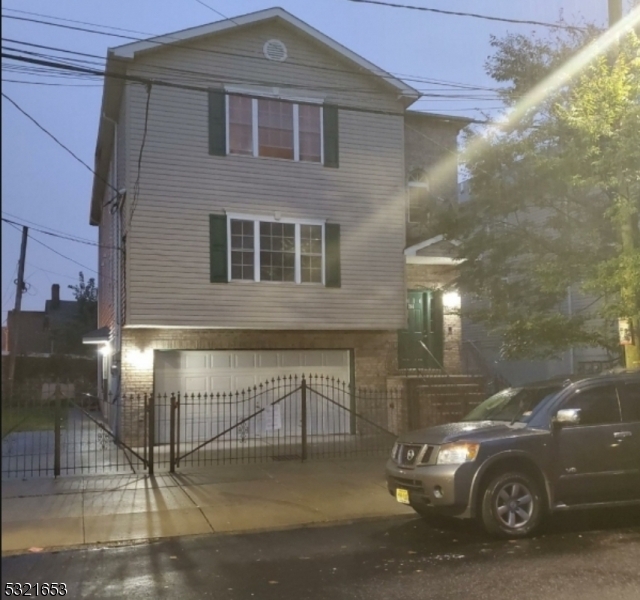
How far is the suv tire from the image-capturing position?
26.1ft

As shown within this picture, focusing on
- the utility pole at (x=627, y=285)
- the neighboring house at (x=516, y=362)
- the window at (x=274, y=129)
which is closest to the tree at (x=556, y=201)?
the utility pole at (x=627, y=285)

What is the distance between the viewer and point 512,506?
806 centimetres

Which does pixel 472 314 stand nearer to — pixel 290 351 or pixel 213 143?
pixel 290 351

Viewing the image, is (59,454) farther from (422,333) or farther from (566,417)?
(422,333)

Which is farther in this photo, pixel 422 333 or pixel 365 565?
pixel 422 333

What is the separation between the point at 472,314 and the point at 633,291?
309 centimetres

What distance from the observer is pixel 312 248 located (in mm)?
17109

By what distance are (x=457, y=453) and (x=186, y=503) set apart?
4.03m

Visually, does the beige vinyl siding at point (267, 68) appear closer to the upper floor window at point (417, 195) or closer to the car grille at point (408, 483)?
the upper floor window at point (417, 195)

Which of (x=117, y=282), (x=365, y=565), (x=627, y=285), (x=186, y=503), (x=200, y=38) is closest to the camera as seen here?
(x=365, y=565)

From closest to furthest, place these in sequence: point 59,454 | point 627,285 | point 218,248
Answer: point 627,285 → point 59,454 → point 218,248

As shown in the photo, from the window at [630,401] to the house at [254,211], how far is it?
7.65 meters

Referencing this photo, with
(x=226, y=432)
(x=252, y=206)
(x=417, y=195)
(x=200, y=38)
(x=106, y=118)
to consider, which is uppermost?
(x=200, y=38)


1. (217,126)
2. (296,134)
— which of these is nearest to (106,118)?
(217,126)
